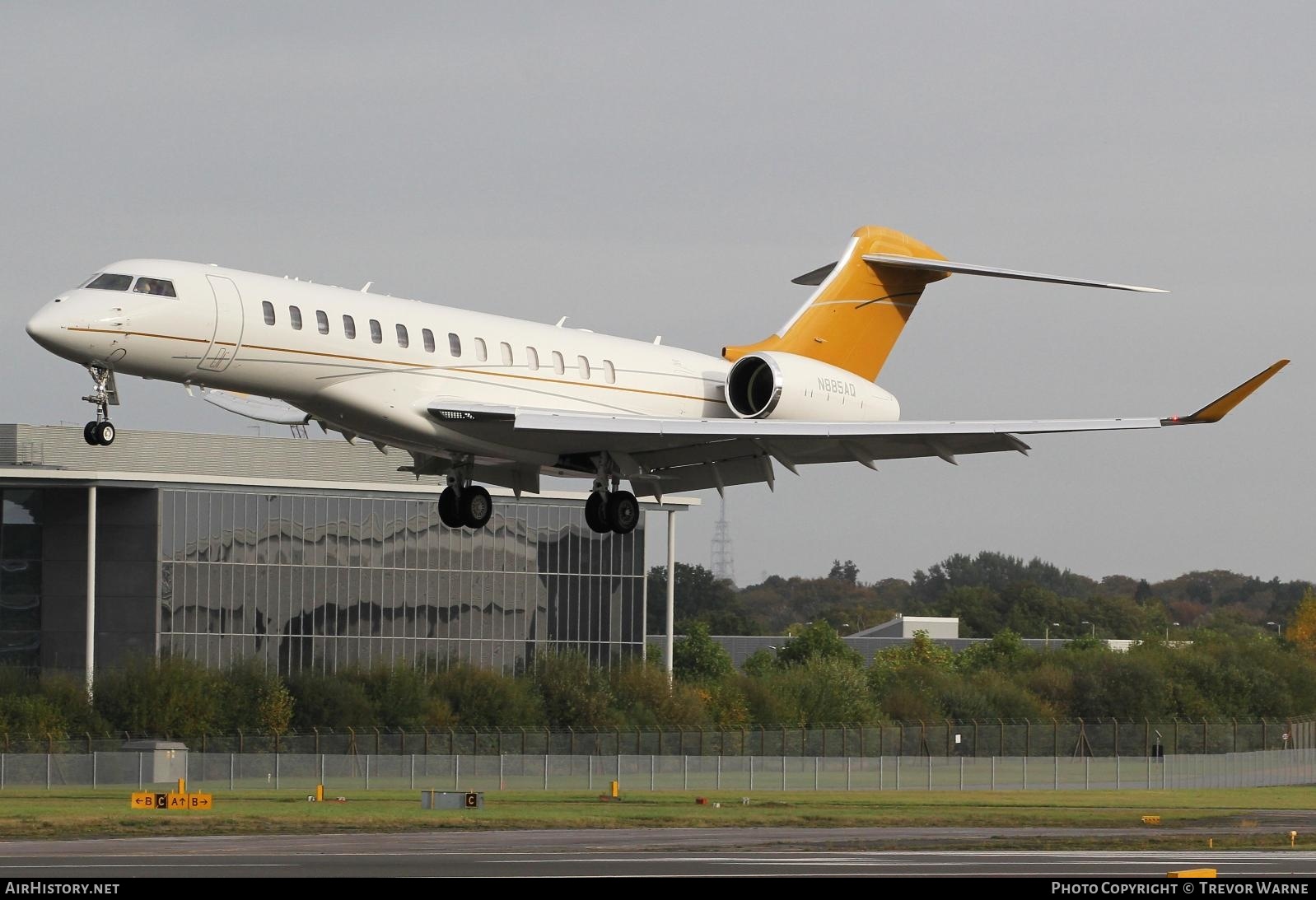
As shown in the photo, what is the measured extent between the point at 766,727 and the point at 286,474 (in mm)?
17025

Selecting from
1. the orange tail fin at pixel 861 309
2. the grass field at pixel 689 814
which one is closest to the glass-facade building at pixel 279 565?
the grass field at pixel 689 814

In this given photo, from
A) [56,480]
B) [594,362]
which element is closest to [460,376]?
[594,362]

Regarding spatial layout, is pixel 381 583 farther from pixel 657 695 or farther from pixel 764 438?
pixel 764 438

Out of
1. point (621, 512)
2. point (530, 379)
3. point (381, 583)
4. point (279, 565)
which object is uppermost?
point (530, 379)

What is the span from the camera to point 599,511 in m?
29.1

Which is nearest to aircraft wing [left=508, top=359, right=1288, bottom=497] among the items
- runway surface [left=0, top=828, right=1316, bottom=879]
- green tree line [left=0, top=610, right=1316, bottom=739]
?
runway surface [left=0, top=828, right=1316, bottom=879]

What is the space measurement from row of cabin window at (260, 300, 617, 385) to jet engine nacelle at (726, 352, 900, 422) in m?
2.31

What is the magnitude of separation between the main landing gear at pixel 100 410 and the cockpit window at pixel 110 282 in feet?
3.17

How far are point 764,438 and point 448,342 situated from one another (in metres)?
4.80

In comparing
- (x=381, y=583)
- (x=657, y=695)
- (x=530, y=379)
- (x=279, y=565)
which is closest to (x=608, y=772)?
(x=657, y=695)

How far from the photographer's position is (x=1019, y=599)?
475 feet

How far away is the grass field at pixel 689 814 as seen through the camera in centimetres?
3322

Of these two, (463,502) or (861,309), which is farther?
(861,309)

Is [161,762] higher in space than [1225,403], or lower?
lower
